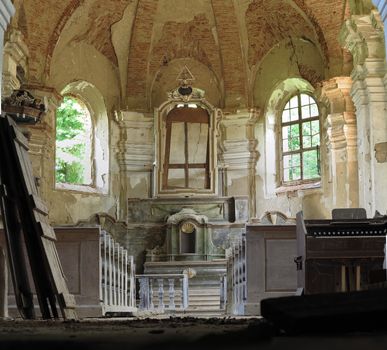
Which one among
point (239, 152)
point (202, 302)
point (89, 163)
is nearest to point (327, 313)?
point (202, 302)

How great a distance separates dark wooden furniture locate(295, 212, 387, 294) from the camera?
7.36m

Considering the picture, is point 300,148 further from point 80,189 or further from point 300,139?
point 80,189

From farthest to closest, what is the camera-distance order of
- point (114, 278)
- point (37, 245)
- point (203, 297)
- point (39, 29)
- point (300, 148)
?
1. point (300, 148)
2. point (39, 29)
3. point (203, 297)
4. point (114, 278)
5. point (37, 245)

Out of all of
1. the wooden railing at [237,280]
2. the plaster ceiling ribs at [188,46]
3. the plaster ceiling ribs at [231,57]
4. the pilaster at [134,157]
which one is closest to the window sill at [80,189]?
the pilaster at [134,157]

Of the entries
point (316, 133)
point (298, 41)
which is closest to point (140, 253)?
point (316, 133)

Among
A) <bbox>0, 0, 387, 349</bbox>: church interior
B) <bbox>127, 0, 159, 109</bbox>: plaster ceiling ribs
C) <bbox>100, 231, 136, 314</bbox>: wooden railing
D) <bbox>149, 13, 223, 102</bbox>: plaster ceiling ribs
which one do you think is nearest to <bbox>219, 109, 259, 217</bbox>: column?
<bbox>0, 0, 387, 349</bbox>: church interior

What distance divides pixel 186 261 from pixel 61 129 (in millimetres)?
4522

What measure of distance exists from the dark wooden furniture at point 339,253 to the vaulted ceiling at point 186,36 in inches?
409

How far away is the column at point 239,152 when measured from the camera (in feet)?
60.4

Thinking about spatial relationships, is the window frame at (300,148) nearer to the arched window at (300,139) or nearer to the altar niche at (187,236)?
the arched window at (300,139)

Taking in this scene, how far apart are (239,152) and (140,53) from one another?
3493mm

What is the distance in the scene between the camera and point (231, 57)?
62.2 feet

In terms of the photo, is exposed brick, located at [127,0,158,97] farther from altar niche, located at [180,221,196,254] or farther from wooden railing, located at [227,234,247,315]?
wooden railing, located at [227,234,247,315]

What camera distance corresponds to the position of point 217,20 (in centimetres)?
1884
